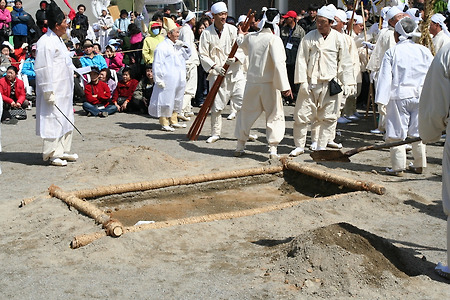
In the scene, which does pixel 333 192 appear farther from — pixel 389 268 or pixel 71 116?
pixel 71 116

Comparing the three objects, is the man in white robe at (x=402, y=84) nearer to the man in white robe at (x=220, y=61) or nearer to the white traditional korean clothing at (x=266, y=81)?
the white traditional korean clothing at (x=266, y=81)

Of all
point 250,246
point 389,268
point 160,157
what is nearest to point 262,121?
point 160,157

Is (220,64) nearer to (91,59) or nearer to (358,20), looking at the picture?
(358,20)

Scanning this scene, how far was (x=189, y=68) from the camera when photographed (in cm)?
1355

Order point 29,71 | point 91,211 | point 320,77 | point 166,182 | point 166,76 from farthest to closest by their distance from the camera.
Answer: point 29,71
point 166,76
point 320,77
point 166,182
point 91,211

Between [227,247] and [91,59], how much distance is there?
1076 cm

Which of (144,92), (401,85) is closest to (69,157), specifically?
(401,85)

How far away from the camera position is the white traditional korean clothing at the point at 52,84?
8.80 metres

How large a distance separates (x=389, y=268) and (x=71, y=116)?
18.2ft

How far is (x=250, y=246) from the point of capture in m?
5.74

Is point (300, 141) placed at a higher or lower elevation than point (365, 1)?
lower

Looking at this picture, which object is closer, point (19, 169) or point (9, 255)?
point (9, 255)

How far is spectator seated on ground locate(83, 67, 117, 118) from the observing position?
13641 millimetres

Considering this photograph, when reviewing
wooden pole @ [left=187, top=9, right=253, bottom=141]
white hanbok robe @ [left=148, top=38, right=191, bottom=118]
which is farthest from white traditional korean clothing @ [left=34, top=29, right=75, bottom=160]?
white hanbok robe @ [left=148, top=38, right=191, bottom=118]
